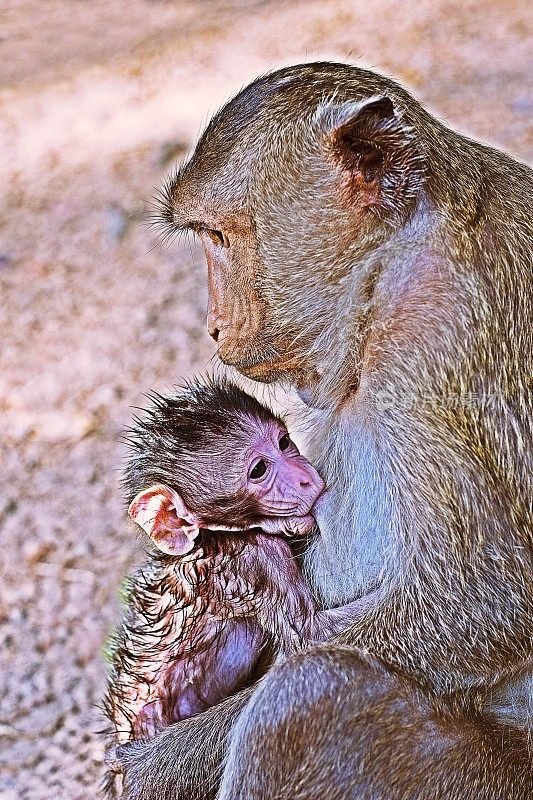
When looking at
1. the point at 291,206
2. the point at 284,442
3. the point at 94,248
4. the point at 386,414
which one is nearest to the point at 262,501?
the point at 284,442

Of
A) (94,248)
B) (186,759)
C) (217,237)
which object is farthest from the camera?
(94,248)

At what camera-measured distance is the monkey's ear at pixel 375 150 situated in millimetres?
2752

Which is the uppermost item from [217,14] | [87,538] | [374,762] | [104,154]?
[217,14]

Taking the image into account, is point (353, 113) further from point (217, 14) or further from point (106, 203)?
point (217, 14)

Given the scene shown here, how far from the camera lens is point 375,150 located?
2811 millimetres

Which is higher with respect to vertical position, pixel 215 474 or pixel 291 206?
pixel 291 206

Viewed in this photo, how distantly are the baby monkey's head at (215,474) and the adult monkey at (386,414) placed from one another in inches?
7.4

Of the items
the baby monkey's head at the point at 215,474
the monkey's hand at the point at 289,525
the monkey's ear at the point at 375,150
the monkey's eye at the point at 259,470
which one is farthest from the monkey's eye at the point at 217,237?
the monkey's hand at the point at 289,525

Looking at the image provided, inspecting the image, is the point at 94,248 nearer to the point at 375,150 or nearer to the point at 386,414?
the point at 375,150

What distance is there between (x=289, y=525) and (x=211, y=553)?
0.23 metres

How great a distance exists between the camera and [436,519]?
265 centimetres

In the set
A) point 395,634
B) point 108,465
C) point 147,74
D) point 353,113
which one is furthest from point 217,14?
point 395,634

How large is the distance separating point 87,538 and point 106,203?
109 inches

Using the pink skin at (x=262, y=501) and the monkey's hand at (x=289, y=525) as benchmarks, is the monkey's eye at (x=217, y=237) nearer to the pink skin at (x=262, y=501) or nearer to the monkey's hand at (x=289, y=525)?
the pink skin at (x=262, y=501)
